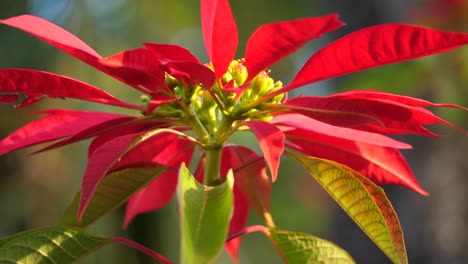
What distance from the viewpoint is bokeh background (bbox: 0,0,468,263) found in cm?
216

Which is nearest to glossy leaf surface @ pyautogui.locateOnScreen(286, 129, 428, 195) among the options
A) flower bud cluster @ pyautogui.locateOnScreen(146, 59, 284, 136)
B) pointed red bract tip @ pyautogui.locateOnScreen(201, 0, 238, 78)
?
flower bud cluster @ pyautogui.locateOnScreen(146, 59, 284, 136)

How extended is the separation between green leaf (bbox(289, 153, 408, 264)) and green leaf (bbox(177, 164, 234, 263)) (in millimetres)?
118

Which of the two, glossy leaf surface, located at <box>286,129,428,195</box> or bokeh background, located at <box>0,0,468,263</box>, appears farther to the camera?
Result: bokeh background, located at <box>0,0,468,263</box>

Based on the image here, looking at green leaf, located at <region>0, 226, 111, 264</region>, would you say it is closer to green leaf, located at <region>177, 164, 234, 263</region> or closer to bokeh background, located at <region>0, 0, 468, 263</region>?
green leaf, located at <region>177, 164, 234, 263</region>

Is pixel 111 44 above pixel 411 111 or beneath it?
beneath

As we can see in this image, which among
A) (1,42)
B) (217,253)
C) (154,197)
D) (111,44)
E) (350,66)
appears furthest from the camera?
(111,44)

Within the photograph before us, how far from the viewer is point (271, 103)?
0.73 m

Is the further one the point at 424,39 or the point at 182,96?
the point at 182,96

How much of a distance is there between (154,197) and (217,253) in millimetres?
429

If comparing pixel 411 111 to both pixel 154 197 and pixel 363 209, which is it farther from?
pixel 154 197

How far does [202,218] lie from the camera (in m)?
0.55

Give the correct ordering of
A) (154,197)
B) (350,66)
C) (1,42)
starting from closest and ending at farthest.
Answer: (350,66)
(154,197)
(1,42)

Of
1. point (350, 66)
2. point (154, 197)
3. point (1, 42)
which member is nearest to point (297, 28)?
point (350, 66)

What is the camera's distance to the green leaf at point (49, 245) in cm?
66
